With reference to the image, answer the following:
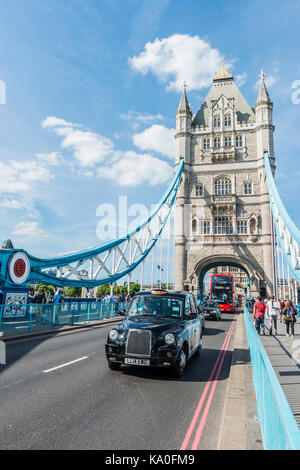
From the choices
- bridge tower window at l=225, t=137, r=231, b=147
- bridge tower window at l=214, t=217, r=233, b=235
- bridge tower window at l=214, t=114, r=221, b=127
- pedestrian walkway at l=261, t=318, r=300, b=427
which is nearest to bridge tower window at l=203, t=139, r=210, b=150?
bridge tower window at l=225, t=137, r=231, b=147

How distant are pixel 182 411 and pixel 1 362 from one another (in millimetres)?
4694

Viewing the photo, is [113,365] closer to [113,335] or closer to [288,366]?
[113,335]

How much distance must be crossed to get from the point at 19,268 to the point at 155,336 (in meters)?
9.95

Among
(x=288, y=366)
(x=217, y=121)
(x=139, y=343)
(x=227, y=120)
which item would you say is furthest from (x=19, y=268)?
(x=227, y=120)

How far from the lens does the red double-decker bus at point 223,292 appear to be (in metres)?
31.9

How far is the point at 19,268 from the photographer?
14.0 meters

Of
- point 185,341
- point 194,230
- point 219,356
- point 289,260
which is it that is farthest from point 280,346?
point 194,230

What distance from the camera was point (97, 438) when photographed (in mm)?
3531

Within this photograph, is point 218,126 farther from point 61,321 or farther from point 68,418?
point 68,418

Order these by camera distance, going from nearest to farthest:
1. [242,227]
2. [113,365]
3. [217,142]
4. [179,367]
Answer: [179,367]
[113,365]
[242,227]
[217,142]

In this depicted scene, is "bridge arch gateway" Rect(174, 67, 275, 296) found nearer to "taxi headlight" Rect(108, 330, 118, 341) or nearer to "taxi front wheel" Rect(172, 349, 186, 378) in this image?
"taxi front wheel" Rect(172, 349, 186, 378)

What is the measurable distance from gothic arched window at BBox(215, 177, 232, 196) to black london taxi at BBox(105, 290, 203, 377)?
115 ft

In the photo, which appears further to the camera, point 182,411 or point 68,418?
point 182,411
